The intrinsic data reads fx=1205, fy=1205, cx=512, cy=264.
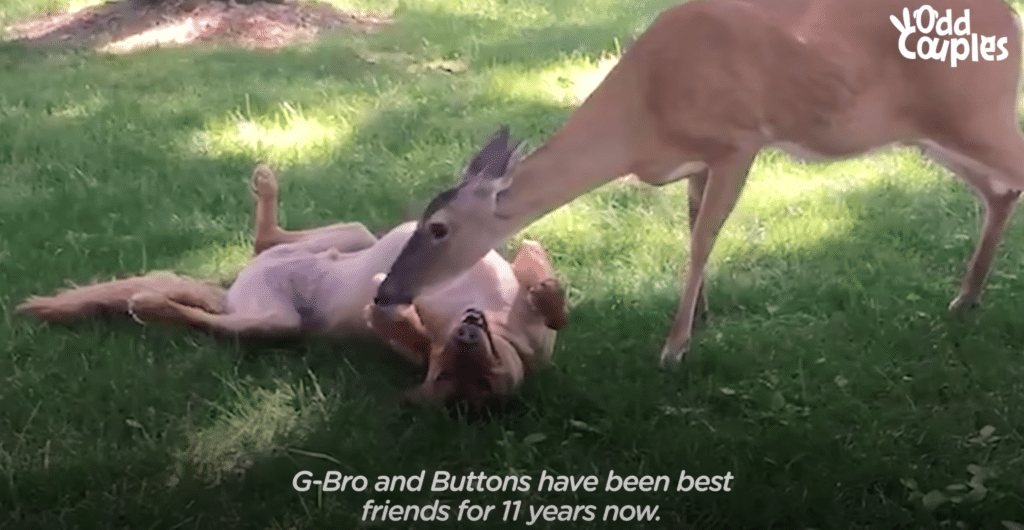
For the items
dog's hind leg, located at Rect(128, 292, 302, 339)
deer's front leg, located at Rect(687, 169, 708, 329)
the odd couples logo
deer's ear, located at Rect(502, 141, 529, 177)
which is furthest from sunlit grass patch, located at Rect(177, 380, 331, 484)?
the odd couples logo

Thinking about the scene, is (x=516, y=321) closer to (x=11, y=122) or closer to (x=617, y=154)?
(x=617, y=154)

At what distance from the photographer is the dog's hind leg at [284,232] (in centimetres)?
150

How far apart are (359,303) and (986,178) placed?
30.9 inches

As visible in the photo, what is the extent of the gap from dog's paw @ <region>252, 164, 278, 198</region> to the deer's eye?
291 millimetres

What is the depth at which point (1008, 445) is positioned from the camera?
1260 millimetres

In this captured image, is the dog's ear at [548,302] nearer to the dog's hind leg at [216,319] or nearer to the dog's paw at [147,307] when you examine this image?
the dog's hind leg at [216,319]

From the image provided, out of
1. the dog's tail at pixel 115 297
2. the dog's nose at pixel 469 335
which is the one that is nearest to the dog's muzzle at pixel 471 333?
the dog's nose at pixel 469 335

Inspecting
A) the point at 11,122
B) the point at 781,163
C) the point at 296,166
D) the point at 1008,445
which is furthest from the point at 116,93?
the point at 1008,445

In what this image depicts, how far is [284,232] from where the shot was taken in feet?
5.00

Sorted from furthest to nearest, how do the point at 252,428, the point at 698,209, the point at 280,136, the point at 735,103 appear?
the point at 280,136
the point at 698,209
the point at 735,103
the point at 252,428

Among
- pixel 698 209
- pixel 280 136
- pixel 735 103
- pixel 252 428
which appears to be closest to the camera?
pixel 252 428

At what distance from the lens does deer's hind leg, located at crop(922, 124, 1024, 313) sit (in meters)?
1.43

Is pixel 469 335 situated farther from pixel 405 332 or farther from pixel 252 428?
pixel 252 428

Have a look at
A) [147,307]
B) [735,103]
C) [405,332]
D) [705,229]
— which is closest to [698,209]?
[705,229]
